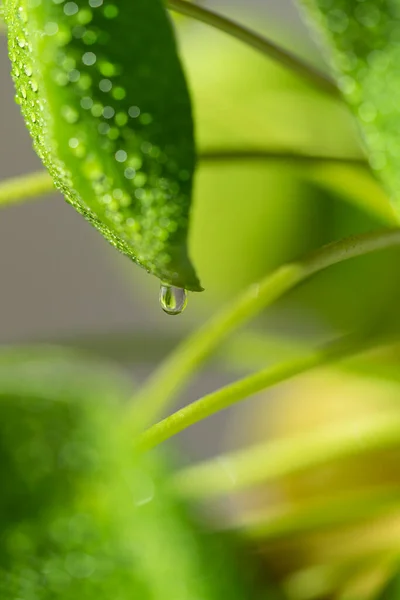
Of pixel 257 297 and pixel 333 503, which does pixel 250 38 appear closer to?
pixel 257 297

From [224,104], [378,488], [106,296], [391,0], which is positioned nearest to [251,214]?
[224,104]

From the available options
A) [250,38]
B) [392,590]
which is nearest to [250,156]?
[250,38]

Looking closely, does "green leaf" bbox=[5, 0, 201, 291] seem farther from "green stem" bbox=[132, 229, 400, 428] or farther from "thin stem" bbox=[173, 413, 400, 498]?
"thin stem" bbox=[173, 413, 400, 498]

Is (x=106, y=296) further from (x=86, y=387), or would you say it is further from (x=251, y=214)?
(x=86, y=387)

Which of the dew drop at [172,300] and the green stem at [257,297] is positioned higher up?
the green stem at [257,297]

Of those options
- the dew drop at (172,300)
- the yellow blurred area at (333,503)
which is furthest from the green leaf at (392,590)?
the dew drop at (172,300)

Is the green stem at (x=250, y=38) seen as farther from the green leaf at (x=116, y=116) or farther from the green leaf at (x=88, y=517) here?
the green leaf at (x=88, y=517)

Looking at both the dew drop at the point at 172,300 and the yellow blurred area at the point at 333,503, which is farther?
the yellow blurred area at the point at 333,503
